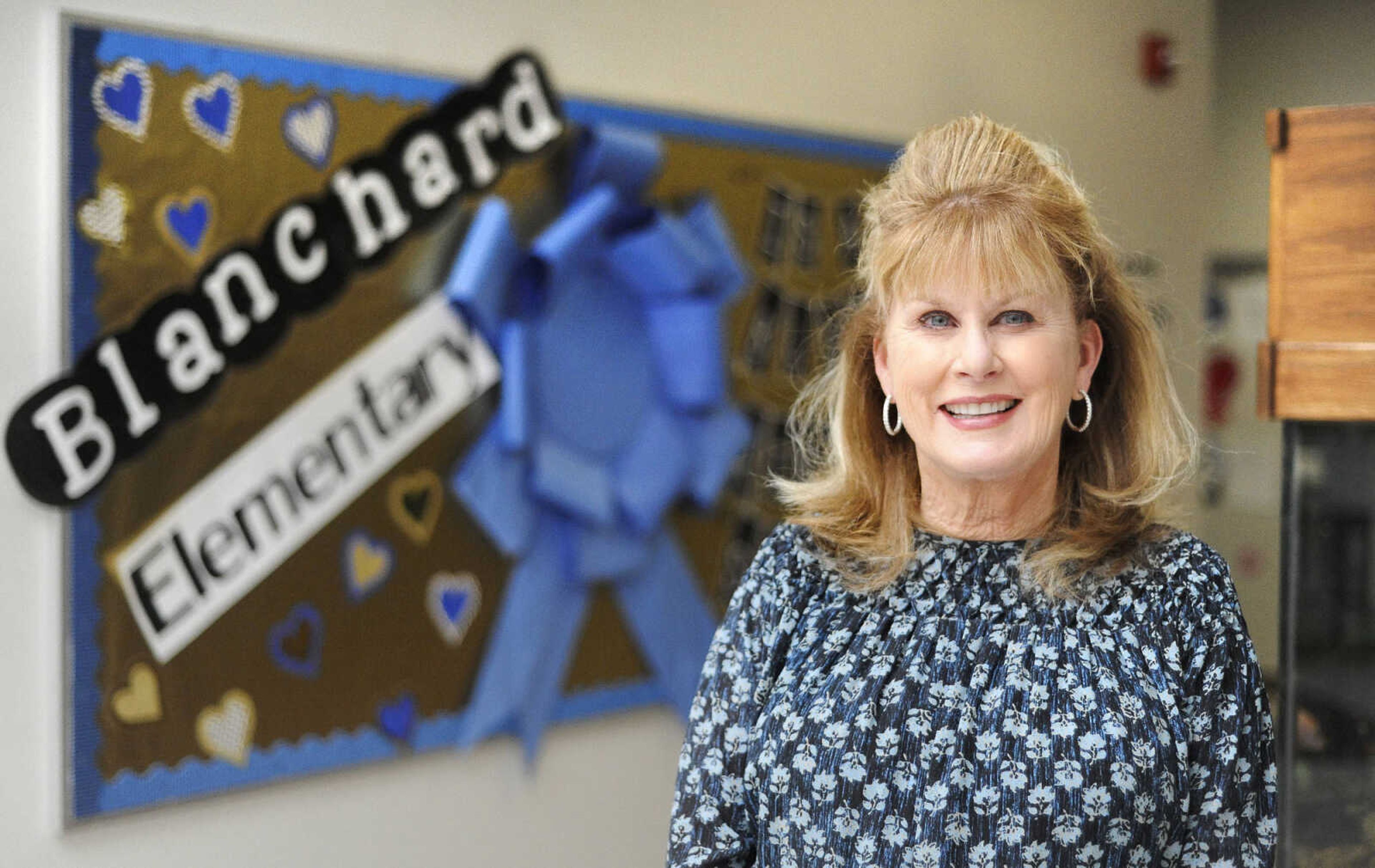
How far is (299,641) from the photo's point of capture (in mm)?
2492

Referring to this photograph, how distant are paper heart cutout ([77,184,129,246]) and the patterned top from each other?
137cm

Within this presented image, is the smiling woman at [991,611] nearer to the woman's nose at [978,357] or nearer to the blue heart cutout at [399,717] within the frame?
the woman's nose at [978,357]

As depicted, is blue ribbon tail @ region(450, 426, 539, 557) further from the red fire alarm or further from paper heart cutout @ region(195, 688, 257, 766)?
the red fire alarm

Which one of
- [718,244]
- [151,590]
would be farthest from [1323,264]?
[151,590]

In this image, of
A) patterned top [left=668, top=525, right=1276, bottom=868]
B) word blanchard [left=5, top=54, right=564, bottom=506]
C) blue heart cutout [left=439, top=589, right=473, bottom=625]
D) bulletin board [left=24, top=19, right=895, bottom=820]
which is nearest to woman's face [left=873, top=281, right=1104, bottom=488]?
patterned top [left=668, top=525, right=1276, bottom=868]

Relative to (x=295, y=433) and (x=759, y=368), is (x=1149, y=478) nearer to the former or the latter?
(x=295, y=433)

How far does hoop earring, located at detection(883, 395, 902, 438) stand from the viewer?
4.70 feet

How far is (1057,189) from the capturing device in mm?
1367

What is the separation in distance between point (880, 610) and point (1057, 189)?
47 cm

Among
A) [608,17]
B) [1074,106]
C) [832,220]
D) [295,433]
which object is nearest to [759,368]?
[832,220]

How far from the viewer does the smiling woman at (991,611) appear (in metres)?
1.27

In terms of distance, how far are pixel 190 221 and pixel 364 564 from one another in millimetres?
706

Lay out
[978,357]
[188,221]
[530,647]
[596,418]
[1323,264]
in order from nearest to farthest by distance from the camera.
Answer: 1. [978,357]
2. [1323,264]
3. [188,221]
4. [530,647]
5. [596,418]

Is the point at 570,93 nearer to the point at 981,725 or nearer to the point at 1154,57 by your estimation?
the point at 981,725
